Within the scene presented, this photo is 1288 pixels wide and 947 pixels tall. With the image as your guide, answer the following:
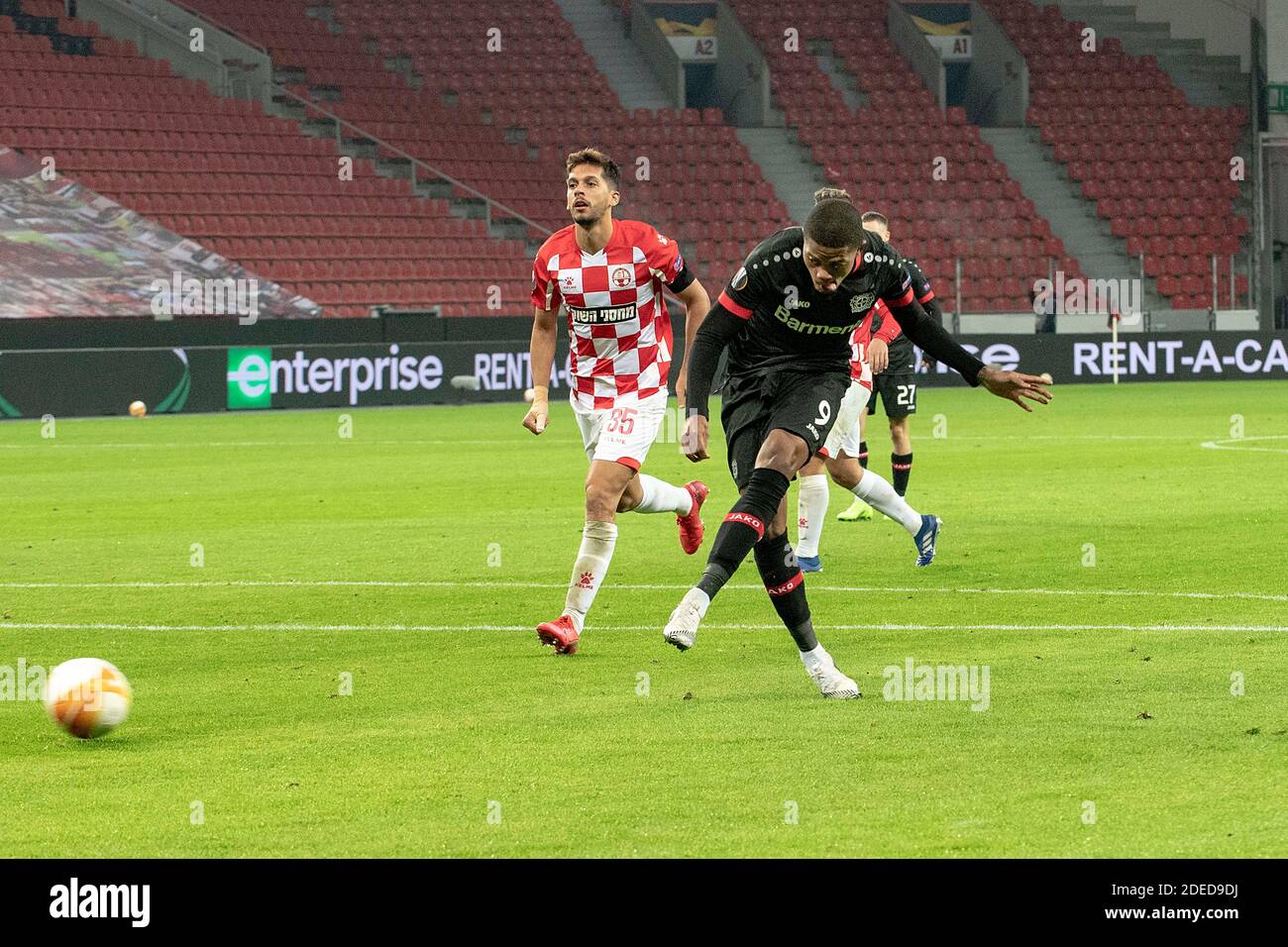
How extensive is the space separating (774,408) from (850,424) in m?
4.77

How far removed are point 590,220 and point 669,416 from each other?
16579mm

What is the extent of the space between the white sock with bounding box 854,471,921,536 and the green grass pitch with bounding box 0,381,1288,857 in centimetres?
28

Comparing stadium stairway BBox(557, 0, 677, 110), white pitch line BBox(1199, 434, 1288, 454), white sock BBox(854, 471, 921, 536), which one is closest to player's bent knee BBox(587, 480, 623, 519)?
white sock BBox(854, 471, 921, 536)

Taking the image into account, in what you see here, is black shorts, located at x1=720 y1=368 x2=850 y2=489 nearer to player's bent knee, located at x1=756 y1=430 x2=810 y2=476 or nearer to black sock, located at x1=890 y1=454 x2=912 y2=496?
player's bent knee, located at x1=756 y1=430 x2=810 y2=476

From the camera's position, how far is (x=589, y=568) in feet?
30.8

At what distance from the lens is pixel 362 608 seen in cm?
1075

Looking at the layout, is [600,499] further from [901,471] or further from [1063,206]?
[1063,206]

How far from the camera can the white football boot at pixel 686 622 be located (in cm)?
732

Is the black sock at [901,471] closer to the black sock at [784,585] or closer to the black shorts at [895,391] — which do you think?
the black shorts at [895,391]

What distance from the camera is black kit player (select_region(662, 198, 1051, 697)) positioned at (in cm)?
768

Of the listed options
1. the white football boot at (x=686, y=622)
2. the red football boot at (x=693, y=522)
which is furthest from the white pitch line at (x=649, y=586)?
the white football boot at (x=686, y=622)

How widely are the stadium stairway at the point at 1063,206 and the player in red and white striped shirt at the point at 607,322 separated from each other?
33012mm
